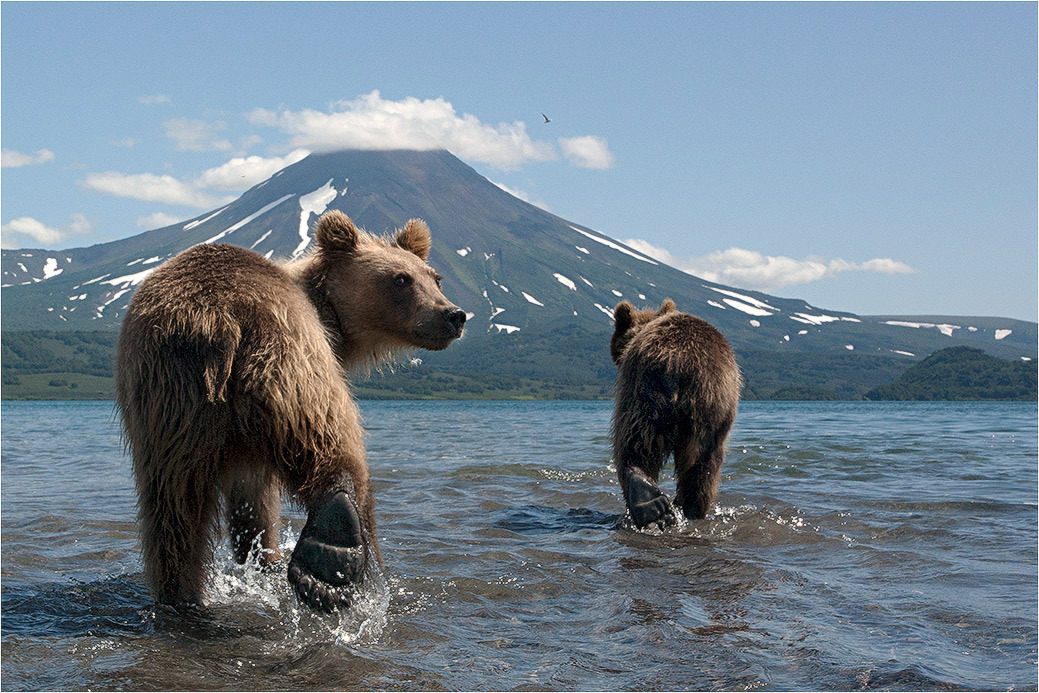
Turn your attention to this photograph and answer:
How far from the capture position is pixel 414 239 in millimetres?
6133

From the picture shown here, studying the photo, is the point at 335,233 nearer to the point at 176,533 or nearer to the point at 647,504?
the point at 176,533

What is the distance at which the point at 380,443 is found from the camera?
20516 millimetres

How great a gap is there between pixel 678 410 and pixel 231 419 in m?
4.77

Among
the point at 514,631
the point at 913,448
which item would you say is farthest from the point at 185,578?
the point at 913,448

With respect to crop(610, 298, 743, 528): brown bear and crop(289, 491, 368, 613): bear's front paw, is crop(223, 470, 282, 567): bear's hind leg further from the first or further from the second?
crop(610, 298, 743, 528): brown bear

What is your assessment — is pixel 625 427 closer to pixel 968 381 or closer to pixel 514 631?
pixel 514 631

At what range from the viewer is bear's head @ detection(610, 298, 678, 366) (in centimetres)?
952

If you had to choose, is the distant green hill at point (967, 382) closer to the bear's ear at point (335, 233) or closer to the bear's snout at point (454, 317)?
the bear's snout at point (454, 317)

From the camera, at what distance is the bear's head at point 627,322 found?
375 inches

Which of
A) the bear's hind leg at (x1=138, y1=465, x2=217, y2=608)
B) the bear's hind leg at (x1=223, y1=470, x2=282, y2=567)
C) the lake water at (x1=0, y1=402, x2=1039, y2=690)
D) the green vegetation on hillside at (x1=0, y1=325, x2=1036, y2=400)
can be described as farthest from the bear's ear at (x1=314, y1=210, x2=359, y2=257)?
the green vegetation on hillside at (x1=0, y1=325, x2=1036, y2=400)

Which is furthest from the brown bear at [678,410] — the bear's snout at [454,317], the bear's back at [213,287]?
the bear's back at [213,287]

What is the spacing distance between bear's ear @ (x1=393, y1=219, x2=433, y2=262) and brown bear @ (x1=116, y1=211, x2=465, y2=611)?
144 cm

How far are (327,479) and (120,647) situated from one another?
1.34 meters

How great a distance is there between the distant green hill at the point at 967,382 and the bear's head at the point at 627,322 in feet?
504
